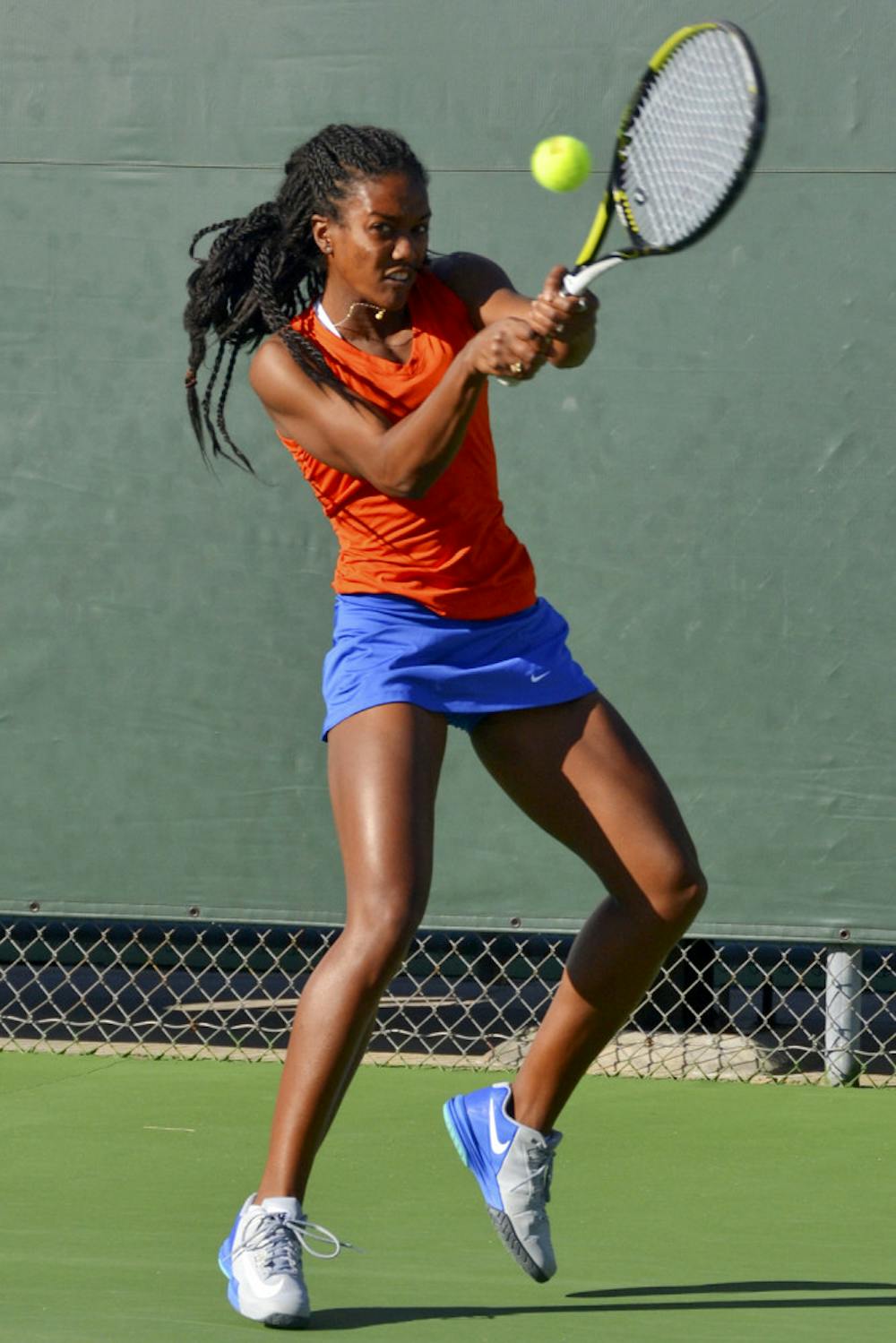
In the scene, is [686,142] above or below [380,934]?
above

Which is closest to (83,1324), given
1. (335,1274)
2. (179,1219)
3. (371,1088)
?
(335,1274)

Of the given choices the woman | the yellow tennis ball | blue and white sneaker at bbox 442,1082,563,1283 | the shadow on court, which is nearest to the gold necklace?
the woman

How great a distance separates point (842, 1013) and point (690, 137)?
7.52 feet

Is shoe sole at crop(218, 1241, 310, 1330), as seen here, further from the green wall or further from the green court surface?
the green wall

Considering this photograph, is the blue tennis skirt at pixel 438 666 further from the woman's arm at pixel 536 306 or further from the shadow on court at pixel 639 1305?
the shadow on court at pixel 639 1305

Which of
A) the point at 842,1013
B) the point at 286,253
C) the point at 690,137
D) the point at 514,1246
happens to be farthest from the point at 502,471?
the point at 514,1246

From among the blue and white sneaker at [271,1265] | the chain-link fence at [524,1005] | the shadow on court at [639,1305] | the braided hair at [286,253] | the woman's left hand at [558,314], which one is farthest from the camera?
the chain-link fence at [524,1005]

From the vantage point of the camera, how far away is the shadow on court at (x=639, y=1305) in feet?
8.87

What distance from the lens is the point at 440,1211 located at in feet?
11.1

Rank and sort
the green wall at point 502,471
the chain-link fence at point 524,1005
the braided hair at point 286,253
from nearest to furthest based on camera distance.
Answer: the braided hair at point 286,253 < the green wall at point 502,471 < the chain-link fence at point 524,1005

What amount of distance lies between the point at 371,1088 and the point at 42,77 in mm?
2269

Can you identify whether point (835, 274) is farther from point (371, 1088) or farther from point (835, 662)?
point (371, 1088)

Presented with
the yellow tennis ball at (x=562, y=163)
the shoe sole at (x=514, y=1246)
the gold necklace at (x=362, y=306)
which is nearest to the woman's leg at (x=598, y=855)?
the shoe sole at (x=514, y=1246)

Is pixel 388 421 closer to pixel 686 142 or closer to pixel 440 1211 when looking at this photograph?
pixel 686 142
